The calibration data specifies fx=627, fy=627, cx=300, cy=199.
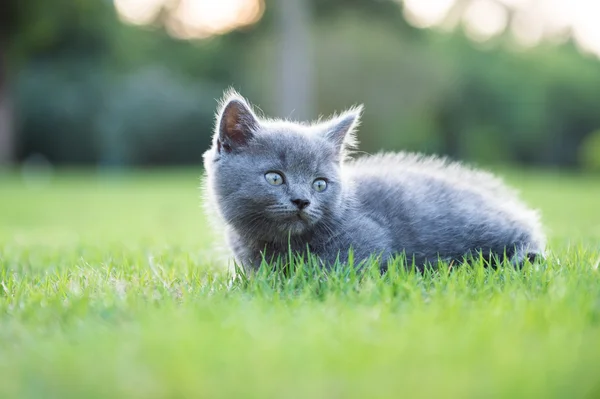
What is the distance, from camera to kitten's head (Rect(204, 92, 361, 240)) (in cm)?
267

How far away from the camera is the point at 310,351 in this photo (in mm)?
1630

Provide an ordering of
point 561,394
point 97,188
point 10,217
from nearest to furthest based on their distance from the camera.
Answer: point 561,394 < point 10,217 < point 97,188

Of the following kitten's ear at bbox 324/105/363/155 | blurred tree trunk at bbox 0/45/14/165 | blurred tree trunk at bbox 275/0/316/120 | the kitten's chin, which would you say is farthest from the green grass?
blurred tree trunk at bbox 0/45/14/165

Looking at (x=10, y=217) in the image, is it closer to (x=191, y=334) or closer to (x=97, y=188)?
(x=97, y=188)

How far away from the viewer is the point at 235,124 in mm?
2855

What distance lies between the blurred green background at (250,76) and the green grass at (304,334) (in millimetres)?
13304

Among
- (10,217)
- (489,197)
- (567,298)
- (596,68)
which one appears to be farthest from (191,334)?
(596,68)

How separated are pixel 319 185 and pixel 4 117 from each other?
16.1 m

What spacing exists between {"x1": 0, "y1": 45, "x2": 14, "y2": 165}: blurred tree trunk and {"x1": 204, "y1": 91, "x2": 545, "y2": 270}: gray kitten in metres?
15.0

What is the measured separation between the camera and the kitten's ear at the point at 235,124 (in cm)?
284

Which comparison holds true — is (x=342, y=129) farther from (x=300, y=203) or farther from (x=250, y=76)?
(x=250, y=76)

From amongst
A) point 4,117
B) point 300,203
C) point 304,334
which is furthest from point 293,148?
point 4,117

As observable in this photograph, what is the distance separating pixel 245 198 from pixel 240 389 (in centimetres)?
136

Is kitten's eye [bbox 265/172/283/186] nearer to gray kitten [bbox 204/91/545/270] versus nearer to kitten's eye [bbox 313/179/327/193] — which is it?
gray kitten [bbox 204/91/545/270]
